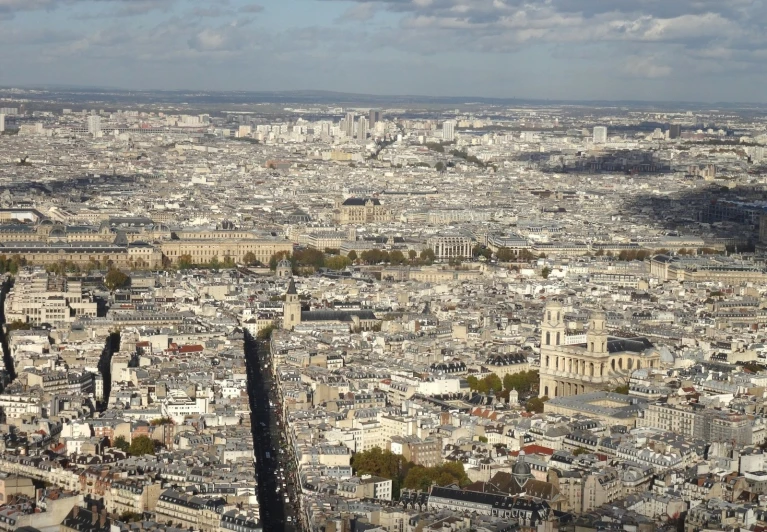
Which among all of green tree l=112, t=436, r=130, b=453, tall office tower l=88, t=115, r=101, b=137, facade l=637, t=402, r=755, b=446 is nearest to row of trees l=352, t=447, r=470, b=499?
green tree l=112, t=436, r=130, b=453

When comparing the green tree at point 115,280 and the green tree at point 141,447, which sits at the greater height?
the green tree at point 141,447

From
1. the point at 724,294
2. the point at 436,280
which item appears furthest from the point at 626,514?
the point at 436,280

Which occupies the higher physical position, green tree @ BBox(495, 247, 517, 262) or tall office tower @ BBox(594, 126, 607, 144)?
green tree @ BBox(495, 247, 517, 262)

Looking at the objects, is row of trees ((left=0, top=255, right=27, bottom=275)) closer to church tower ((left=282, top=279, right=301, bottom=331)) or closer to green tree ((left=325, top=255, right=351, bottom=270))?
green tree ((left=325, top=255, right=351, bottom=270))

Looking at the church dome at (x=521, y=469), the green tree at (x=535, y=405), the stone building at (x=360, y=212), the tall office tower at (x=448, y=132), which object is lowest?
the tall office tower at (x=448, y=132)

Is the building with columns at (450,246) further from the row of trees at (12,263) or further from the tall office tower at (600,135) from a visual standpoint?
the tall office tower at (600,135)

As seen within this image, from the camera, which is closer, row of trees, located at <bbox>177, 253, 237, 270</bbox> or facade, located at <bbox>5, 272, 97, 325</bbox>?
facade, located at <bbox>5, 272, 97, 325</bbox>

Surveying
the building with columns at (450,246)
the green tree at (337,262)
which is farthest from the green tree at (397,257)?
the building with columns at (450,246)
